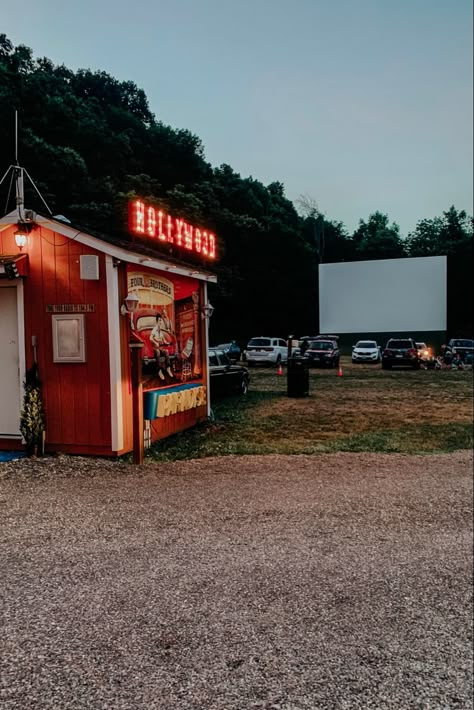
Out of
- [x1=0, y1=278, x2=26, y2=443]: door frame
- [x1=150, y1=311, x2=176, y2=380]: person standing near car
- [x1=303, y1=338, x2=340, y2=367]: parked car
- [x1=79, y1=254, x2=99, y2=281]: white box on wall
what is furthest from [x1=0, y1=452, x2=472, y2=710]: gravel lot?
[x1=303, y1=338, x2=340, y2=367]: parked car

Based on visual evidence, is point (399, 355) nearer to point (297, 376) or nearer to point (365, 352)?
point (365, 352)

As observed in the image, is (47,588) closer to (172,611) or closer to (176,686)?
(172,611)

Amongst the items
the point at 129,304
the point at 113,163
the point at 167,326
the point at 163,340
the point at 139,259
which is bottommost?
the point at 163,340

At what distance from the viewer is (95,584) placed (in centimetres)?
287

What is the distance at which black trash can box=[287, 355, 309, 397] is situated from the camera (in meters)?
13.1

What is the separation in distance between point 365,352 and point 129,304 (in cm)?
1926

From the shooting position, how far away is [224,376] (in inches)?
499

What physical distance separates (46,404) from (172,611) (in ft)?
12.4

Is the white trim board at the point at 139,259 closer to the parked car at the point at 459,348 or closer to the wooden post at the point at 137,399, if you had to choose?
the wooden post at the point at 137,399

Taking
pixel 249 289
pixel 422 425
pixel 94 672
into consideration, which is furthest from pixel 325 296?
pixel 422 425

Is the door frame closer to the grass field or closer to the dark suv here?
the grass field

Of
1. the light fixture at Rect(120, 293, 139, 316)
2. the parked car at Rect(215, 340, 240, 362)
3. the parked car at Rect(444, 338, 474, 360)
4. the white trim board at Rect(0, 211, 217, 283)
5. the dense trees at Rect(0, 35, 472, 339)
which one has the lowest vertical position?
the parked car at Rect(444, 338, 474, 360)

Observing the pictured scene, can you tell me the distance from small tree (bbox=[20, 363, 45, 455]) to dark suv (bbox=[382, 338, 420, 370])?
17228 millimetres

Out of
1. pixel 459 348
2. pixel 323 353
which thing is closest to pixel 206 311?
pixel 459 348
